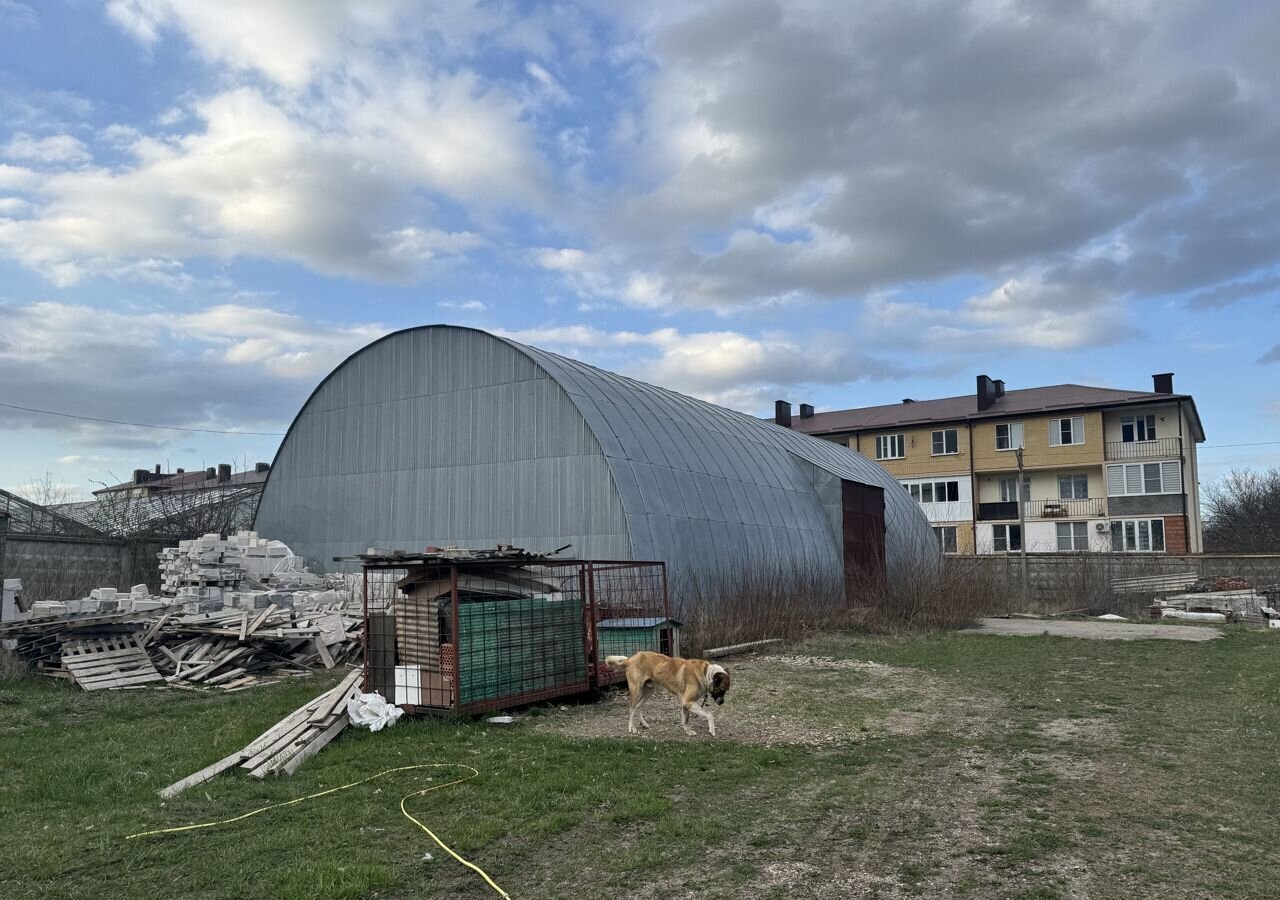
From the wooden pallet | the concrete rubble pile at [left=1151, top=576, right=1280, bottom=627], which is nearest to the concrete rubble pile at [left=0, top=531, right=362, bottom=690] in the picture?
the wooden pallet

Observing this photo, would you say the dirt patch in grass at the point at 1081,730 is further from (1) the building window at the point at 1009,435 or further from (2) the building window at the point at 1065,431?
(1) the building window at the point at 1009,435

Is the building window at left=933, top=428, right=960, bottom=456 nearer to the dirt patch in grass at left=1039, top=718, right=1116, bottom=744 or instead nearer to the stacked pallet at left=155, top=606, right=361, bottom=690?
the stacked pallet at left=155, top=606, right=361, bottom=690

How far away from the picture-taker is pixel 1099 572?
31.1m

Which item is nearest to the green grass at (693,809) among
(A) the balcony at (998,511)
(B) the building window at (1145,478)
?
(B) the building window at (1145,478)

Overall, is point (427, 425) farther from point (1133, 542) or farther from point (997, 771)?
point (1133, 542)

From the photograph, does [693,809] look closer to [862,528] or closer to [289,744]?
[289,744]

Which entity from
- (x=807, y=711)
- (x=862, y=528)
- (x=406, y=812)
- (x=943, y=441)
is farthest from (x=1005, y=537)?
(x=406, y=812)

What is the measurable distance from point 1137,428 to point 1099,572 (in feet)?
59.2

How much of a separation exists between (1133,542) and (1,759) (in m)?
46.8

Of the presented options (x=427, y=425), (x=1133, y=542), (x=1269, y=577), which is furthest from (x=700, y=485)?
(x=1133, y=542)

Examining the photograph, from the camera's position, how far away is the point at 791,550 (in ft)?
83.4

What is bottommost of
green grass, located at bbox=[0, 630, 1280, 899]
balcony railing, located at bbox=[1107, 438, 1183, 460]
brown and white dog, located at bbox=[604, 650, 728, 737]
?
green grass, located at bbox=[0, 630, 1280, 899]

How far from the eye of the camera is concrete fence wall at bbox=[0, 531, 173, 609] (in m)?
21.2

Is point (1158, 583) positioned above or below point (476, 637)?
below
